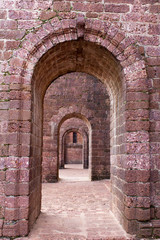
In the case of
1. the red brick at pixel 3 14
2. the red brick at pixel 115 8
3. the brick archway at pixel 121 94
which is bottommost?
the brick archway at pixel 121 94

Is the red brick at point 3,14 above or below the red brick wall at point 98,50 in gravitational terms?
above

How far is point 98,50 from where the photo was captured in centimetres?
453

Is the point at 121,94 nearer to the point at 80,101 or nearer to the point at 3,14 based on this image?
the point at 3,14

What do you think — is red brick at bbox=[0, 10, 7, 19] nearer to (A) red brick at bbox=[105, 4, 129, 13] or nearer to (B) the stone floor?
(A) red brick at bbox=[105, 4, 129, 13]

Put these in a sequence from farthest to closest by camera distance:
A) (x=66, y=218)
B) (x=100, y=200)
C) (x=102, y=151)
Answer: (x=102, y=151), (x=100, y=200), (x=66, y=218)

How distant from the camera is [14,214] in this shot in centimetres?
378

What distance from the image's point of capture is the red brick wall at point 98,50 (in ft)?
12.7

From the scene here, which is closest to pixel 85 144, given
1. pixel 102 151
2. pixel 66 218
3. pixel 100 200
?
pixel 102 151

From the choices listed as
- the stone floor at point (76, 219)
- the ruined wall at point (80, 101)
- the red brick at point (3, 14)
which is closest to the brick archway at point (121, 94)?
the stone floor at point (76, 219)

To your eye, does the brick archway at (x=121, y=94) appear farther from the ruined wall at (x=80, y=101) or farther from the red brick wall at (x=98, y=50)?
the ruined wall at (x=80, y=101)

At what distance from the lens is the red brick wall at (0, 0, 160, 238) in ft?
12.7

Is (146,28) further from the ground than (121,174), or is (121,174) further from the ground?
(146,28)

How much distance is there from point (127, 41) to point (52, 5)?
4.97ft

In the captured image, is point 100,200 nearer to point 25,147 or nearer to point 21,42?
point 25,147
